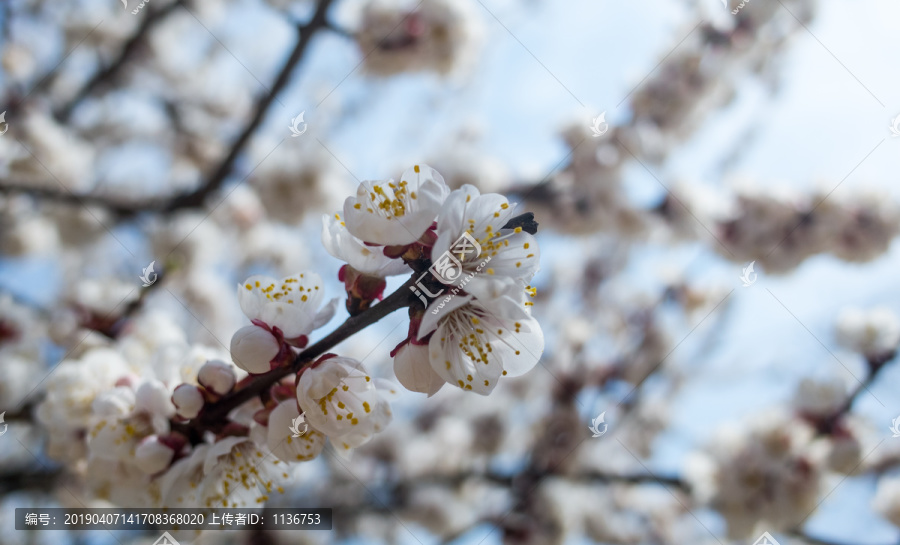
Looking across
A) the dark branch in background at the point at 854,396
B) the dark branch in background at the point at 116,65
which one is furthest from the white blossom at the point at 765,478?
the dark branch in background at the point at 116,65

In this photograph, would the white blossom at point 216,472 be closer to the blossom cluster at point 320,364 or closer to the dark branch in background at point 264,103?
the blossom cluster at point 320,364

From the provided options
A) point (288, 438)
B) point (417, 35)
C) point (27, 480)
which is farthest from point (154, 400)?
point (417, 35)

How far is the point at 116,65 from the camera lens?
3162mm

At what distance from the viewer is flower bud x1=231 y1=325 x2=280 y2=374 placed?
0.95m

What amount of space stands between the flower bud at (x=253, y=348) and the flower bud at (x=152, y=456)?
31cm

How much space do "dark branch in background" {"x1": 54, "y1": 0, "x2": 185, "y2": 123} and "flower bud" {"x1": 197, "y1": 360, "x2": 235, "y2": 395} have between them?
8.84 feet

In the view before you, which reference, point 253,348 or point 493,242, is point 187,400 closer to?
point 253,348

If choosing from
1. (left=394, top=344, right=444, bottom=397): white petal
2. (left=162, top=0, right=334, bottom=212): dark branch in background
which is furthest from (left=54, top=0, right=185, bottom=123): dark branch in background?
(left=394, top=344, right=444, bottom=397): white petal

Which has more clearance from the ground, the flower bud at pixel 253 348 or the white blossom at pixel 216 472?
the flower bud at pixel 253 348

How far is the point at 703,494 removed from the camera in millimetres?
2732

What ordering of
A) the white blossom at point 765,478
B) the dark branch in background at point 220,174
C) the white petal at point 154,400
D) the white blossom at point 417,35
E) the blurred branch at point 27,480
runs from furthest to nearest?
1. the white blossom at point 417,35
2. the white blossom at point 765,478
3. the dark branch in background at point 220,174
4. the blurred branch at point 27,480
5. the white petal at point 154,400

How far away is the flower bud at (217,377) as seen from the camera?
1.06 metres

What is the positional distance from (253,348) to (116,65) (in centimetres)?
306

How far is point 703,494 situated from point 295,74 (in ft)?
9.44
